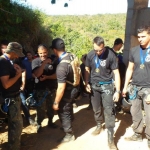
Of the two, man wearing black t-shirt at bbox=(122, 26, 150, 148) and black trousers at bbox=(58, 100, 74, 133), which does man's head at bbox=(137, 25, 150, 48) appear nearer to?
man wearing black t-shirt at bbox=(122, 26, 150, 148)

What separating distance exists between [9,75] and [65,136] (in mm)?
1790

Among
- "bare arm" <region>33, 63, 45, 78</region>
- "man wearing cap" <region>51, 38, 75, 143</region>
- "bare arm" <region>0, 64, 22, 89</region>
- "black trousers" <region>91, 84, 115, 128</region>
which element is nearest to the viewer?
"bare arm" <region>0, 64, 22, 89</region>

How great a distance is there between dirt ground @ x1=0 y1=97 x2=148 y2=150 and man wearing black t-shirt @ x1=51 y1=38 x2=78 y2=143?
0.25 meters

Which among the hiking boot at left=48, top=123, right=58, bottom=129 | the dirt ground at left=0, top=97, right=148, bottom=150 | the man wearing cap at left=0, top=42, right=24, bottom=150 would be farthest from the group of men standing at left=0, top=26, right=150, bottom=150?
the hiking boot at left=48, top=123, right=58, bottom=129

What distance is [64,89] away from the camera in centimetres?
382

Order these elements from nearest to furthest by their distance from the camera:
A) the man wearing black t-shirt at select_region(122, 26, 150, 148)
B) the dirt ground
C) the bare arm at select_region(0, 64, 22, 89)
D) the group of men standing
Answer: the bare arm at select_region(0, 64, 22, 89) < the group of men standing < the man wearing black t-shirt at select_region(122, 26, 150, 148) < the dirt ground

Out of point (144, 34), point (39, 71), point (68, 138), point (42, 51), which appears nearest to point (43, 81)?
point (39, 71)

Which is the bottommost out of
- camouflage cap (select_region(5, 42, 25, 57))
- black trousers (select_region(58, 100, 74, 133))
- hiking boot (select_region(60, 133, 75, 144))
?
hiking boot (select_region(60, 133, 75, 144))

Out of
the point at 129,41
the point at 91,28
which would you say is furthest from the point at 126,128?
the point at 91,28

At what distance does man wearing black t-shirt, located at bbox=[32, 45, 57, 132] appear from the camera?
424 cm

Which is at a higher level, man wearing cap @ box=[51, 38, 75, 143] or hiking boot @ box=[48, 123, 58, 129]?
man wearing cap @ box=[51, 38, 75, 143]

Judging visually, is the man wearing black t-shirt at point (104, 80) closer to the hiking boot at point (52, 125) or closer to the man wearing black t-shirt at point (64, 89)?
the man wearing black t-shirt at point (64, 89)

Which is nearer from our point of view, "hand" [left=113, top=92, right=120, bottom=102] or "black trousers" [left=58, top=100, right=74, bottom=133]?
"hand" [left=113, top=92, right=120, bottom=102]

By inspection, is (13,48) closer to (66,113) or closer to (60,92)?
(60,92)
